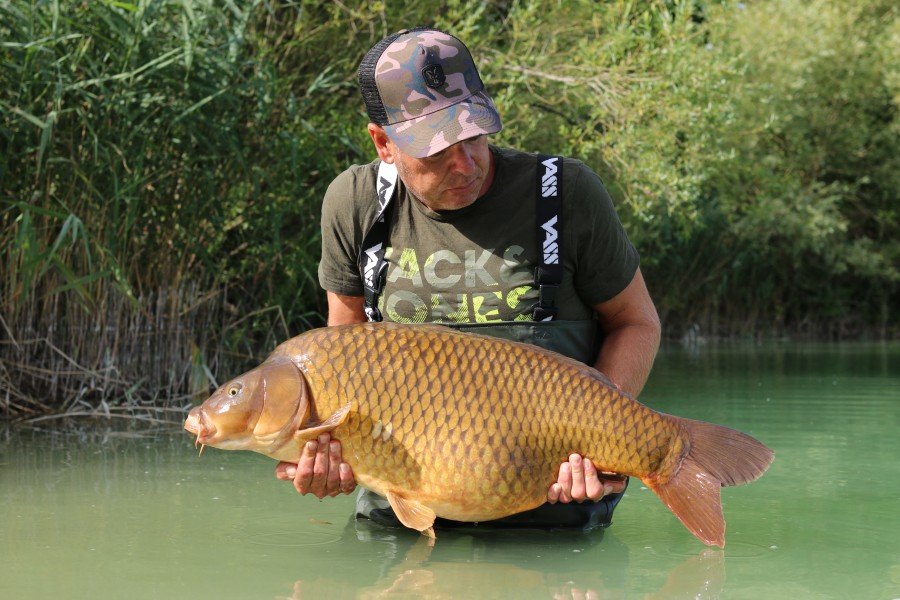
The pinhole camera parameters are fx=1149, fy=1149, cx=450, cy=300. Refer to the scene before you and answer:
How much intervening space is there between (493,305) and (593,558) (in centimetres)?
68

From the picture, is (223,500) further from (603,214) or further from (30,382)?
(30,382)

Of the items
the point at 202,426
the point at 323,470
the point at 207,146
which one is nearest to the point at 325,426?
the point at 323,470

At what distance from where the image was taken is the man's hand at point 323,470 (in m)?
2.46

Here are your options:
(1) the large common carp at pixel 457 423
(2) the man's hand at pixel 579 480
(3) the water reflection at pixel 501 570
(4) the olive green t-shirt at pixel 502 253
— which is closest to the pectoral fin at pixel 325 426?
(1) the large common carp at pixel 457 423

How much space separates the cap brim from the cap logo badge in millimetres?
78

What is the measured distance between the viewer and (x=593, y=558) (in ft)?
8.78

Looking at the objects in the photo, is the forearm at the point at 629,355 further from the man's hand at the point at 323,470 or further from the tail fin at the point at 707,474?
the man's hand at the point at 323,470

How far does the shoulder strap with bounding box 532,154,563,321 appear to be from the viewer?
2.90 metres

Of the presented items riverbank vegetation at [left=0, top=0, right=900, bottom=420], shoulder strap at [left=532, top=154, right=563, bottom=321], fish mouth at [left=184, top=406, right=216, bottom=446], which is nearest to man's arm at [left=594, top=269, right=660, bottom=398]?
shoulder strap at [left=532, top=154, right=563, bottom=321]

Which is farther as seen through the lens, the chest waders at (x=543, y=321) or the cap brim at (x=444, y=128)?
the chest waders at (x=543, y=321)

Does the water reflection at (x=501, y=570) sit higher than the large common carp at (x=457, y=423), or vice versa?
the large common carp at (x=457, y=423)

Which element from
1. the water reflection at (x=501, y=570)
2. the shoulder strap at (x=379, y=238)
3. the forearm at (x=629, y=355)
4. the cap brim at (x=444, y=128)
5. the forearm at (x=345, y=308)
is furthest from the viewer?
the forearm at (x=345, y=308)

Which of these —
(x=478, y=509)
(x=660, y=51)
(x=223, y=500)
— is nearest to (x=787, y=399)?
(x=660, y=51)

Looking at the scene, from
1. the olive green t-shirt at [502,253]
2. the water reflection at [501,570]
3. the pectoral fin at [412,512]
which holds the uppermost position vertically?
the olive green t-shirt at [502,253]
